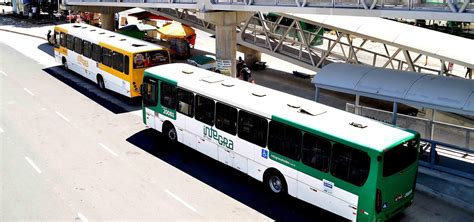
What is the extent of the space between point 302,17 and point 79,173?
1300cm

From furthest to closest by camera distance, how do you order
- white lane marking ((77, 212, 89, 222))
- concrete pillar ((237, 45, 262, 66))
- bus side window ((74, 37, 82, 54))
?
concrete pillar ((237, 45, 262, 66)) < bus side window ((74, 37, 82, 54)) < white lane marking ((77, 212, 89, 222))

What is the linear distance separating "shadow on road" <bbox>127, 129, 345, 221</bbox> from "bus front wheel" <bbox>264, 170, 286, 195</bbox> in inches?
9.5

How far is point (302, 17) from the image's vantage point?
75.3 feet

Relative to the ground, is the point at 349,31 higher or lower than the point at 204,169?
higher

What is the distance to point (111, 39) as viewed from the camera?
912 inches

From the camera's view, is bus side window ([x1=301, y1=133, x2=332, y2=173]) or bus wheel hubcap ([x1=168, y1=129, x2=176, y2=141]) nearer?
bus side window ([x1=301, y1=133, x2=332, y2=173])

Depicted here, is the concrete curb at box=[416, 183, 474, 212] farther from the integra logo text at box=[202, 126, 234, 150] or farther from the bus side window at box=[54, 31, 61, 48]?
the bus side window at box=[54, 31, 61, 48]

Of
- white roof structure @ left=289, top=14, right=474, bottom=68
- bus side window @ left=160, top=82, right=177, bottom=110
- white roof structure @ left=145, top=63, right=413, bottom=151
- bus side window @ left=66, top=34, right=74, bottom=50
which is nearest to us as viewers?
white roof structure @ left=145, top=63, right=413, bottom=151

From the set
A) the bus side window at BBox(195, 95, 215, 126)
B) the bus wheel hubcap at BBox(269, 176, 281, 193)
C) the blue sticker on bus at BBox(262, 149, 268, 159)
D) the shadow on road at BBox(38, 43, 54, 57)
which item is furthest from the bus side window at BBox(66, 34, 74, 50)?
the bus wheel hubcap at BBox(269, 176, 281, 193)

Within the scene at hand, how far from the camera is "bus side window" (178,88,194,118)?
51.7 feet

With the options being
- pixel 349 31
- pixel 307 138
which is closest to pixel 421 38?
pixel 349 31

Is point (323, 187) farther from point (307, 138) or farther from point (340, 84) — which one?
point (340, 84)

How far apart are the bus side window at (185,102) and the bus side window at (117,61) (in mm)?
6529

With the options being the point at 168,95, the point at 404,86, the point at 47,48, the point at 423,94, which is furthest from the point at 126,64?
the point at 47,48
